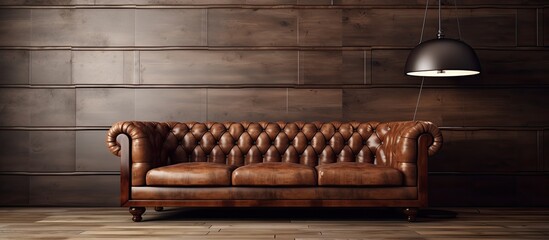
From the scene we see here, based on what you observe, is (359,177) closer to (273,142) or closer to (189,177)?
(273,142)

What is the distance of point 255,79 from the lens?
4.48 metres

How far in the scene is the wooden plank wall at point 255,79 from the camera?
445 cm

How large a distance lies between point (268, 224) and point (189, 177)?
0.60 m

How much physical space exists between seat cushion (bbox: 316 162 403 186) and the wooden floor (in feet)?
0.85

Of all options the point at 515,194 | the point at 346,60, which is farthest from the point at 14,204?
the point at 515,194

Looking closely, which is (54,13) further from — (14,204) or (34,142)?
(14,204)

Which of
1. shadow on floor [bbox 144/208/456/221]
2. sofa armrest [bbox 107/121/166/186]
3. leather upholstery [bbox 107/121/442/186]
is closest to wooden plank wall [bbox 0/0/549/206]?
leather upholstery [bbox 107/121/442/186]

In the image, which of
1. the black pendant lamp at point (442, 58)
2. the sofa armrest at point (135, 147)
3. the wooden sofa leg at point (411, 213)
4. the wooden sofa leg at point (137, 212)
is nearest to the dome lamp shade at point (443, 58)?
the black pendant lamp at point (442, 58)

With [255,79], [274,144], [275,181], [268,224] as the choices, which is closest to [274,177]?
[275,181]

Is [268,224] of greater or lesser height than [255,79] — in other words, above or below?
below

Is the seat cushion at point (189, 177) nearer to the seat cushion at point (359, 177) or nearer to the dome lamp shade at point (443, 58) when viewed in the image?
the seat cushion at point (359, 177)

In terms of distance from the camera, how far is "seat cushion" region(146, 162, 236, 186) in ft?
11.5

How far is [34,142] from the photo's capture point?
14.6 feet

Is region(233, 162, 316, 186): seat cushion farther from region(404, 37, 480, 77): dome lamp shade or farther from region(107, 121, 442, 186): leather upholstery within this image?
region(404, 37, 480, 77): dome lamp shade
